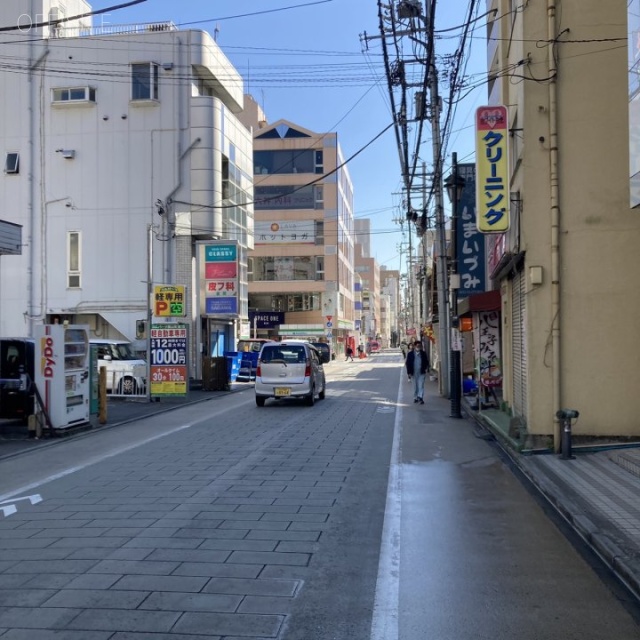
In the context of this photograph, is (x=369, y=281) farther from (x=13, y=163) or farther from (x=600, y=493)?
(x=600, y=493)

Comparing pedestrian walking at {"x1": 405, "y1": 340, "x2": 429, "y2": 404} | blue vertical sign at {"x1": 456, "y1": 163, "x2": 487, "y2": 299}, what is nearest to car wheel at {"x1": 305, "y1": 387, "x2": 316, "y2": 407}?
pedestrian walking at {"x1": 405, "y1": 340, "x2": 429, "y2": 404}

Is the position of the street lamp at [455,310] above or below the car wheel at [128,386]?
above

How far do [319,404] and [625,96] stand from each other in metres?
12.0

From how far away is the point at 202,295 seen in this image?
95.0 ft

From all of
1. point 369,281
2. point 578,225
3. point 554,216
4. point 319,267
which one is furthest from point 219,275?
point 369,281

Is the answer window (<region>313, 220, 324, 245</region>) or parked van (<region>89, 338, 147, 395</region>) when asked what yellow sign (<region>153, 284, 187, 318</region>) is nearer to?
parked van (<region>89, 338, 147, 395</region>)

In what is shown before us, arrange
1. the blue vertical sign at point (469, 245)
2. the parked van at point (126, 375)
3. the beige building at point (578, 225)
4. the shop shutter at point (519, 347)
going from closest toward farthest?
the beige building at point (578, 225) → the shop shutter at point (519, 347) → the blue vertical sign at point (469, 245) → the parked van at point (126, 375)

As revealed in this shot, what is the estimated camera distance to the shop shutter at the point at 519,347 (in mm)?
11781

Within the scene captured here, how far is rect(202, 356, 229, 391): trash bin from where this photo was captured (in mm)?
25078

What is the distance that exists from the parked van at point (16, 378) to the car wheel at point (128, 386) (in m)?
6.48

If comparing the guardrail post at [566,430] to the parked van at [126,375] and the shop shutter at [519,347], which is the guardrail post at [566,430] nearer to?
the shop shutter at [519,347]

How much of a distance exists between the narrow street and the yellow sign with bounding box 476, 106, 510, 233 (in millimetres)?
3957

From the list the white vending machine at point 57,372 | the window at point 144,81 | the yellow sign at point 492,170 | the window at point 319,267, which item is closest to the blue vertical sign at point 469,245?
the yellow sign at point 492,170

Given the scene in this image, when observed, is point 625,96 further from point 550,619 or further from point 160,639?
point 160,639
